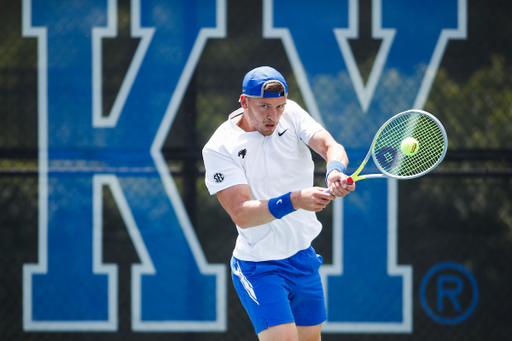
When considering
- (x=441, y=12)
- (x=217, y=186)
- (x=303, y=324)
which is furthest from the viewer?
(x=441, y=12)

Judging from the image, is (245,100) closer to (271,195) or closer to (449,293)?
(271,195)

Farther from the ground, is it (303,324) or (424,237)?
(424,237)

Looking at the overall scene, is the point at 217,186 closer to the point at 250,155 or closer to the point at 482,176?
the point at 250,155

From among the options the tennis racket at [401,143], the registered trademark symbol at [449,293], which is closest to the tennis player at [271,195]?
the tennis racket at [401,143]

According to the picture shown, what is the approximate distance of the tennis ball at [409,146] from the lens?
2.23 m

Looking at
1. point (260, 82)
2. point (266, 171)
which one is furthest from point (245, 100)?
point (266, 171)

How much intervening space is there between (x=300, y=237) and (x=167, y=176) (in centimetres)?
129

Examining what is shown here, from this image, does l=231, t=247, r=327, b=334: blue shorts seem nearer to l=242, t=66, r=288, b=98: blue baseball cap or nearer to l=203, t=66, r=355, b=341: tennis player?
l=203, t=66, r=355, b=341: tennis player

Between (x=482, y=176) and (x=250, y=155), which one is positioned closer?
(x=250, y=155)

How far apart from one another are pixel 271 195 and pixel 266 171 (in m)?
0.11

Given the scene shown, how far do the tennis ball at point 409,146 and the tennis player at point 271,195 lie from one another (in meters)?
0.26

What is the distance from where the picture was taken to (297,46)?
132 inches

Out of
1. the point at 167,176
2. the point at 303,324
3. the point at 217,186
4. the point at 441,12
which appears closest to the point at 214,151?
the point at 217,186

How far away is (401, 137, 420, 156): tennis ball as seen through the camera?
88.0 inches
